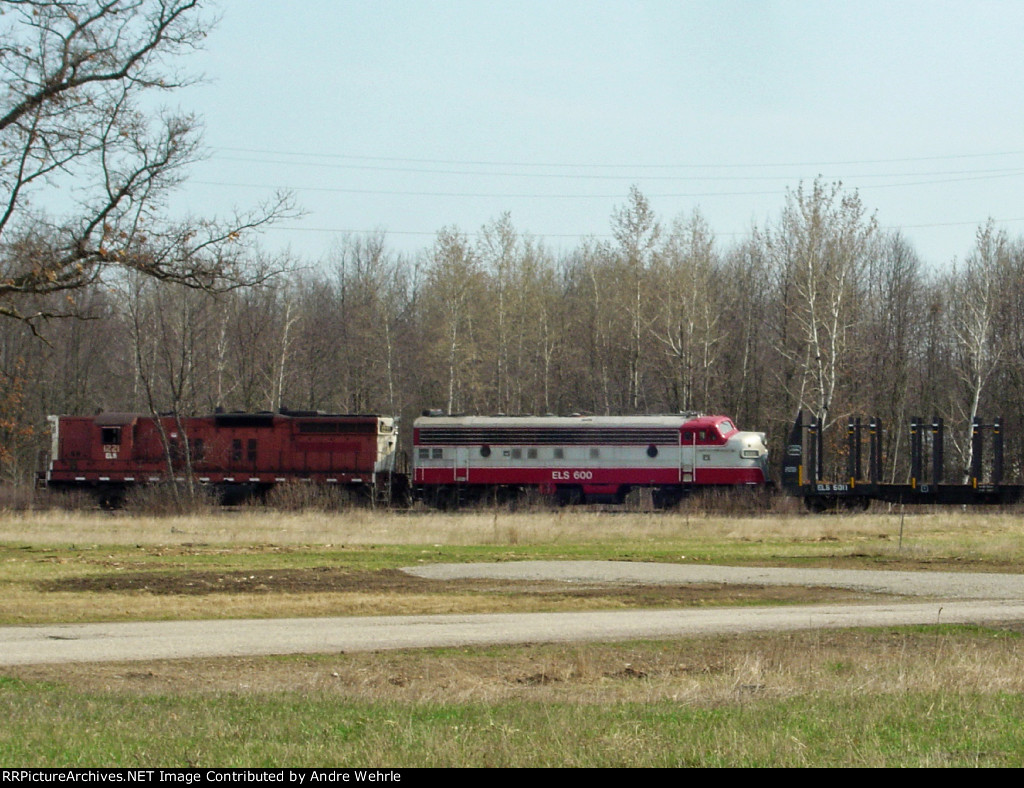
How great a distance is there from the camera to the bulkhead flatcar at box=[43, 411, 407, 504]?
44.3 metres

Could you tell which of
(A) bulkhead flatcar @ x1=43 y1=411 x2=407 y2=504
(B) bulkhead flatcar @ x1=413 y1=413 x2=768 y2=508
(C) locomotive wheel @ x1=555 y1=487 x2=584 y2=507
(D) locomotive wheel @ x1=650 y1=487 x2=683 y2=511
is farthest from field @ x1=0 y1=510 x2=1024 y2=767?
(A) bulkhead flatcar @ x1=43 y1=411 x2=407 y2=504

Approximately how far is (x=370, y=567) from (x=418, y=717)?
14254 mm

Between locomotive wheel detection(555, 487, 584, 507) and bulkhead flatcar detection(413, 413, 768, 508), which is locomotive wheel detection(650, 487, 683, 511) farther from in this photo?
locomotive wheel detection(555, 487, 584, 507)

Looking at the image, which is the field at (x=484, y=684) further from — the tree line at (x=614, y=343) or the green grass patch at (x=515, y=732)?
the tree line at (x=614, y=343)

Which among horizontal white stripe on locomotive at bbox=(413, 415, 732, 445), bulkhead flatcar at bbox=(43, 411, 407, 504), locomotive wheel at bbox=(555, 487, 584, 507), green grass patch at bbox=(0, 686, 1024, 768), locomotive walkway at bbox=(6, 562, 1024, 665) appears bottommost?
locomotive walkway at bbox=(6, 562, 1024, 665)

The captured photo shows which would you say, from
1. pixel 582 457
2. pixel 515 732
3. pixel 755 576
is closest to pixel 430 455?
pixel 582 457

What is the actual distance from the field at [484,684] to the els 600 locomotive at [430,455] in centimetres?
1586

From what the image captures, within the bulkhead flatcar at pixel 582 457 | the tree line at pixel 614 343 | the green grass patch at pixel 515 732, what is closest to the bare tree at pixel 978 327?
the tree line at pixel 614 343

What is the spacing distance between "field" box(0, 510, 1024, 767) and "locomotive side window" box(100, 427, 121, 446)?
63.5 feet

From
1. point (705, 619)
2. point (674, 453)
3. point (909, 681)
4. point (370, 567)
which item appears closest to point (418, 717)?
point (909, 681)

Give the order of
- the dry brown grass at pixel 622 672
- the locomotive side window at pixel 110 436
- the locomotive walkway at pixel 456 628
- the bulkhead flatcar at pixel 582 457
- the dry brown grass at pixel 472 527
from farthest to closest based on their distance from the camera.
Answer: the locomotive side window at pixel 110 436 < the bulkhead flatcar at pixel 582 457 < the dry brown grass at pixel 472 527 < the locomotive walkway at pixel 456 628 < the dry brown grass at pixel 622 672

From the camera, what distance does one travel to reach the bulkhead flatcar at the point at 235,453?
1745 inches

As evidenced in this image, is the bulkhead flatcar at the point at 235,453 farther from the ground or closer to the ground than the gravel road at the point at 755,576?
farther from the ground

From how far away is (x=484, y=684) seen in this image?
11.6 m
